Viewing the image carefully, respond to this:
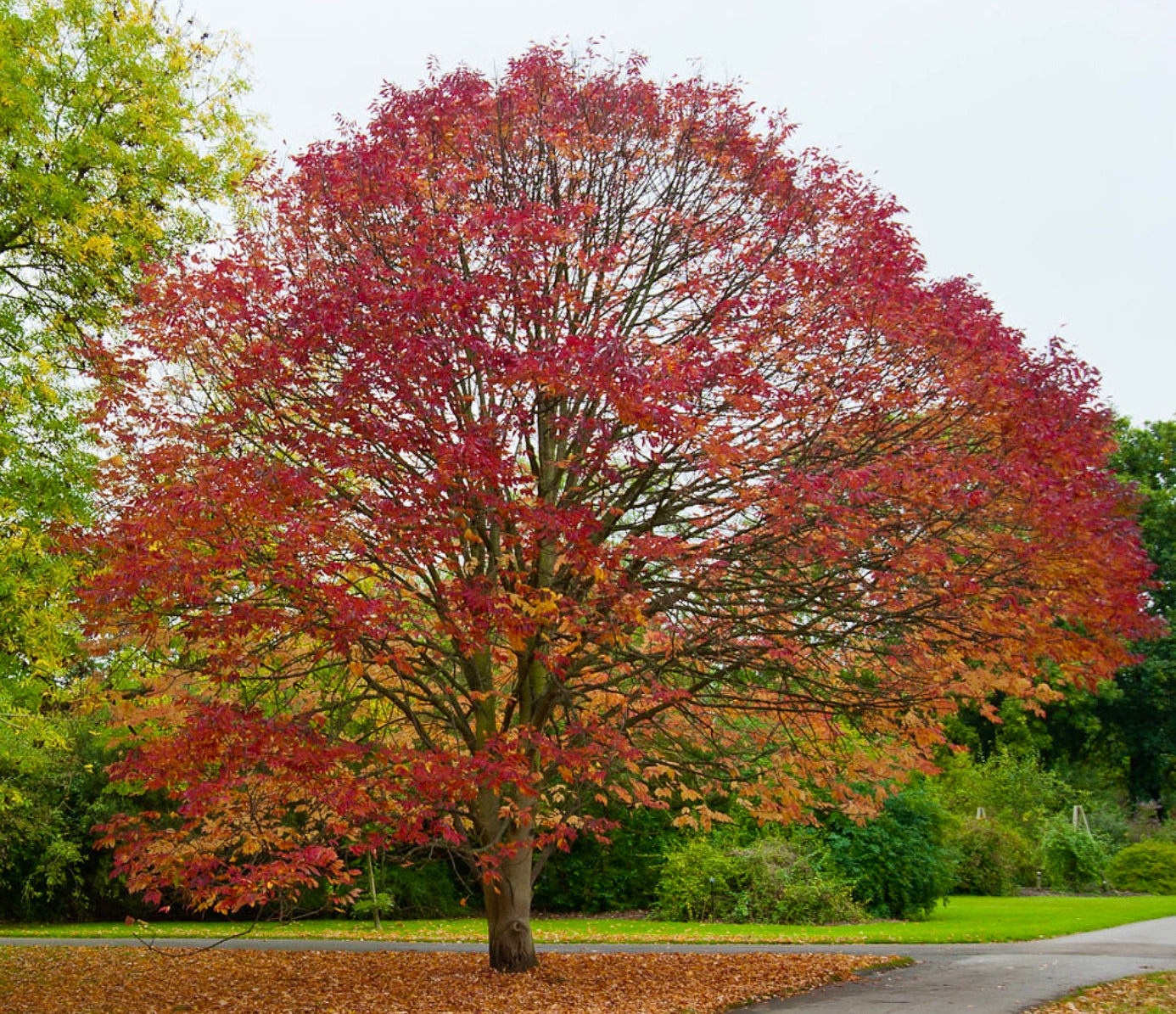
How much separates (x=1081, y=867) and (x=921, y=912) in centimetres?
909

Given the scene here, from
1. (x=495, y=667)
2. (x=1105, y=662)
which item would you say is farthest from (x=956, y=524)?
(x=495, y=667)

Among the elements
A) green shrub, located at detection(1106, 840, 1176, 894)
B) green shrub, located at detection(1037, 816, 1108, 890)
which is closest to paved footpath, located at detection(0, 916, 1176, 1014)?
green shrub, located at detection(1106, 840, 1176, 894)

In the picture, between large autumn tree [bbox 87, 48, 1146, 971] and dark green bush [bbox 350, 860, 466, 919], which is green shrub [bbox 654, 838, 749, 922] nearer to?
dark green bush [bbox 350, 860, 466, 919]

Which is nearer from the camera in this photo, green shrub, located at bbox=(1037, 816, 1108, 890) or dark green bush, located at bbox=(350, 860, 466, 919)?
dark green bush, located at bbox=(350, 860, 466, 919)

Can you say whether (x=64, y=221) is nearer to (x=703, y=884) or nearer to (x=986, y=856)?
(x=703, y=884)

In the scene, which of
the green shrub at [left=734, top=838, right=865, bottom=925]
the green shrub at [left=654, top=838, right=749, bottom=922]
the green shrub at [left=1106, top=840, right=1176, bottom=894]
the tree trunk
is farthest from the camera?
the green shrub at [left=1106, top=840, right=1176, bottom=894]

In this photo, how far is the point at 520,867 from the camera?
1088 centimetres

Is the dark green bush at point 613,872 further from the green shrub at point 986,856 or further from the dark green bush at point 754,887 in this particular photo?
the green shrub at point 986,856

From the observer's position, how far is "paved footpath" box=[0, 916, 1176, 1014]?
31.9 ft

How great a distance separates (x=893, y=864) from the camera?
1947cm

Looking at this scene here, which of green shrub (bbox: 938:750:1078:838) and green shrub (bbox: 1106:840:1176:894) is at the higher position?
green shrub (bbox: 938:750:1078:838)

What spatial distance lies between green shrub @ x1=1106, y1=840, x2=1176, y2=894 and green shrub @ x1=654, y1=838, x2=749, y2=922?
11329 mm

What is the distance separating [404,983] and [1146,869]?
66.5 feet

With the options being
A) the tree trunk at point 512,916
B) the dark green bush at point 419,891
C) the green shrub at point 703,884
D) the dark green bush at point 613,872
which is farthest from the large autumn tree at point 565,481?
the dark green bush at point 613,872
